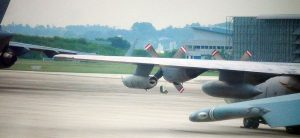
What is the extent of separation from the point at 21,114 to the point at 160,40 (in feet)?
90.7

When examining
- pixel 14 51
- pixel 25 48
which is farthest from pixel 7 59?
pixel 25 48

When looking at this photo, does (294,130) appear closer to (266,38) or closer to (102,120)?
(102,120)

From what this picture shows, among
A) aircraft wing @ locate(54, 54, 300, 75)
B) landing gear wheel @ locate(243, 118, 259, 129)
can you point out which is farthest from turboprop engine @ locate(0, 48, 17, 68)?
landing gear wheel @ locate(243, 118, 259, 129)

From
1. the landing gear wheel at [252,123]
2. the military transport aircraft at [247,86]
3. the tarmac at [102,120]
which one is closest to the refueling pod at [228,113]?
the military transport aircraft at [247,86]

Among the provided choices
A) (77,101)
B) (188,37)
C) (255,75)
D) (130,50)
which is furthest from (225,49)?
(255,75)

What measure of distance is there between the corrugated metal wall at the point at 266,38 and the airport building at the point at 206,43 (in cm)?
266

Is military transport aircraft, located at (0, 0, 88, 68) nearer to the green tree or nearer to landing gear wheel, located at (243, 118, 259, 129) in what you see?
the green tree

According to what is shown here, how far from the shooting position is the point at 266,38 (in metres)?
36.2

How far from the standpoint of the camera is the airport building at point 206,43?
47656 millimetres

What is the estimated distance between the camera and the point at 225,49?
154 feet

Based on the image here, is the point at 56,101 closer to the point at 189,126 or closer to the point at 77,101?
the point at 77,101

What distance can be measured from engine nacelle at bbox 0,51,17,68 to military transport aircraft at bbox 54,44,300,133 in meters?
16.1

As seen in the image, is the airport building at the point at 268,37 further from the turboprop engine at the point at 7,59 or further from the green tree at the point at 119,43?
the turboprop engine at the point at 7,59

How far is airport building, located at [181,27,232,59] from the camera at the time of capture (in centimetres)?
4766
